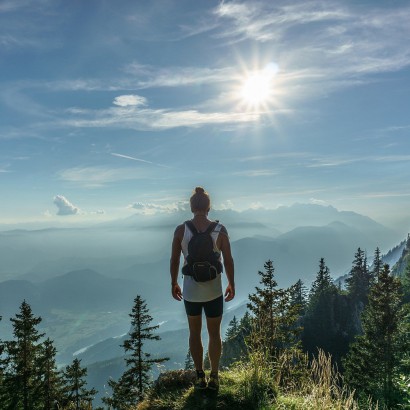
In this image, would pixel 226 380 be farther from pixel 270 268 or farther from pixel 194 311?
pixel 270 268

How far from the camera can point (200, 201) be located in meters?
6.35

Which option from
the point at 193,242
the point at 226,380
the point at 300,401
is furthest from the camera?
the point at 226,380

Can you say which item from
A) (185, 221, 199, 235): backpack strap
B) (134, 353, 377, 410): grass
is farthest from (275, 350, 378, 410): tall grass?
(185, 221, 199, 235): backpack strap

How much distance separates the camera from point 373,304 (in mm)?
26469

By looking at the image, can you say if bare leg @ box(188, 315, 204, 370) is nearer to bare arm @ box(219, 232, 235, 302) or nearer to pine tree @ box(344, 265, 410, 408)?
bare arm @ box(219, 232, 235, 302)

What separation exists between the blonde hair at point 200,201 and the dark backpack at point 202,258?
0.44 m

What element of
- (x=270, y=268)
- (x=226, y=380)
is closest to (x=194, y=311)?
(x=226, y=380)

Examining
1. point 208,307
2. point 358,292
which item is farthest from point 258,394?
point 358,292

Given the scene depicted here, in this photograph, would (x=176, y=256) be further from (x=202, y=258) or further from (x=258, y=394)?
(x=258, y=394)

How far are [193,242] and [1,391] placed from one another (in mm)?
25882

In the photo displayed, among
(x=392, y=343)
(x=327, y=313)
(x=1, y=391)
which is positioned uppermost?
(x=392, y=343)

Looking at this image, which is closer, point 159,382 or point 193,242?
point 193,242

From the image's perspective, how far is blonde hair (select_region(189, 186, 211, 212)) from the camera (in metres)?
6.33

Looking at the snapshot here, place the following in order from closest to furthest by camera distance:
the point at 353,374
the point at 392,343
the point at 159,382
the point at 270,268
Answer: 1. the point at 159,382
2. the point at 392,343
3. the point at 270,268
4. the point at 353,374
